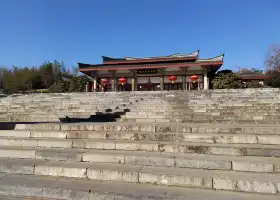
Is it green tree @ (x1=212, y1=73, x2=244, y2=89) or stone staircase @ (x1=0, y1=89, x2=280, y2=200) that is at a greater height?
green tree @ (x1=212, y1=73, x2=244, y2=89)

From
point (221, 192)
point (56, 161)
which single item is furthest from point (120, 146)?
point (221, 192)

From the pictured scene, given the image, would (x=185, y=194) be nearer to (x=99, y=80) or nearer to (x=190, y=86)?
(x=190, y=86)

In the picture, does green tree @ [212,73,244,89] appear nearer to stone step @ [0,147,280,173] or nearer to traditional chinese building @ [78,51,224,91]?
traditional chinese building @ [78,51,224,91]

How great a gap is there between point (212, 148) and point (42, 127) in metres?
4.09

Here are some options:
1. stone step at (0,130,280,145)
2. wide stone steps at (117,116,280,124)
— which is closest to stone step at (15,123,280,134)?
stone step at (0,130,280,145)

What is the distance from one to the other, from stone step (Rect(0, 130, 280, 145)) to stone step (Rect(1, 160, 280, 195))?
0.94 m

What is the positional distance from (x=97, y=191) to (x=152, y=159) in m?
0.98

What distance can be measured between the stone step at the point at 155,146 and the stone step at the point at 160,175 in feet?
1.72

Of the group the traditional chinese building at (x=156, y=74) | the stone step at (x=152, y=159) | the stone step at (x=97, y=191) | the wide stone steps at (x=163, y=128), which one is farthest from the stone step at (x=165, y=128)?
the traditional chinese building at (x=156, y=74)

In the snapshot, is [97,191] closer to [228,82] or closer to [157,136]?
[157,136]

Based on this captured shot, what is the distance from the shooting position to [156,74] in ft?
82.3

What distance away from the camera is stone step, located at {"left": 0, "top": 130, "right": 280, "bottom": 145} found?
3.59m

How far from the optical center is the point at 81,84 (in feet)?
80.8

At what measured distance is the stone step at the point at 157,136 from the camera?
3593 mm
